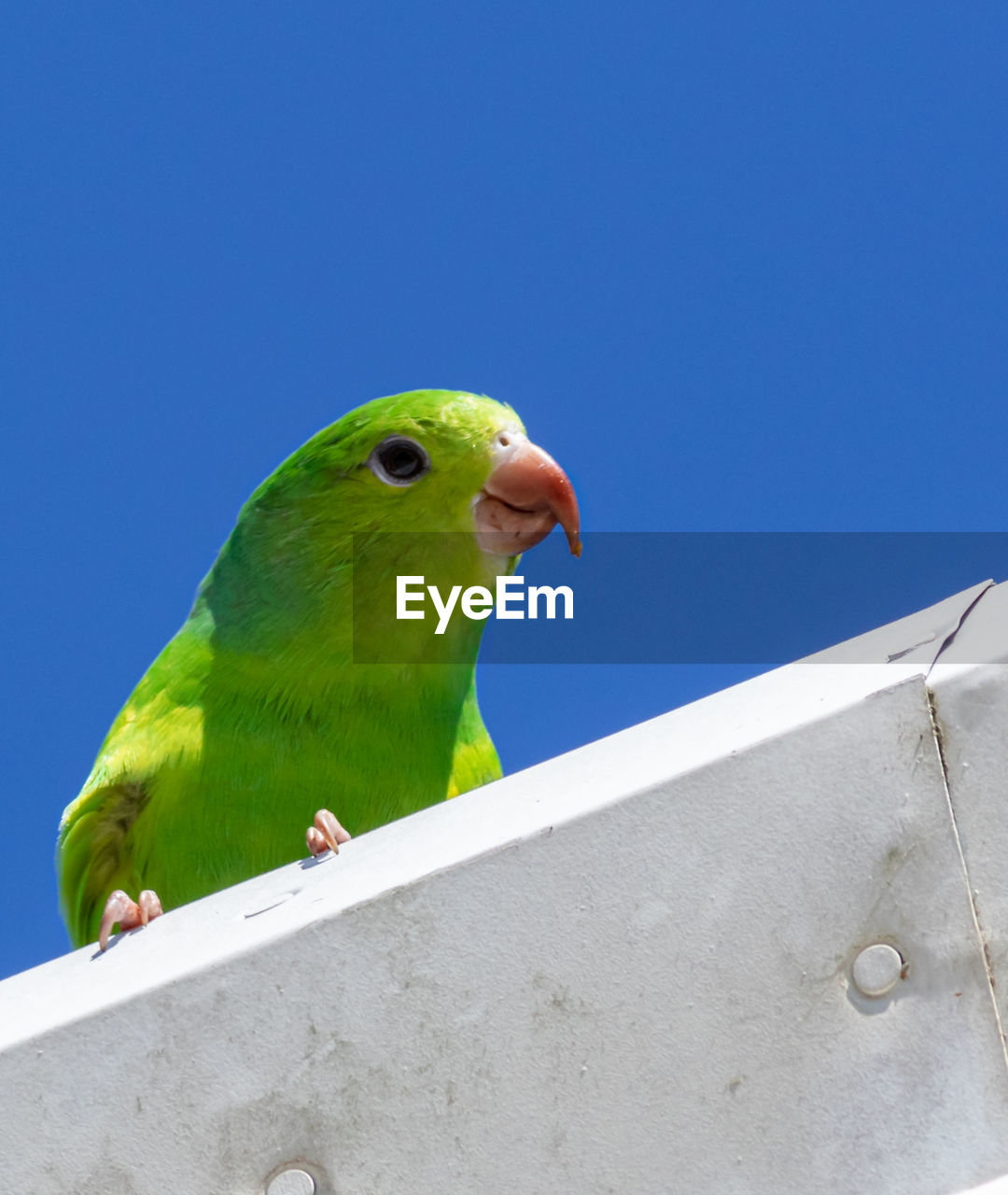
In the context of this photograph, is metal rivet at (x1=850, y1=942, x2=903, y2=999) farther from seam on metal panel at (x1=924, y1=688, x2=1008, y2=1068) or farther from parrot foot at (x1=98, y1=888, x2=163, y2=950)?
parrot foot at (x1=98, y1=888, x2=163, y2=950)

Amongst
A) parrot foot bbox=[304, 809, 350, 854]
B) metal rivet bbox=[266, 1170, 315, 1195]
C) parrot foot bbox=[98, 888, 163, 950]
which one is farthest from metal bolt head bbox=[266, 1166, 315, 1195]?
parrot foot bbox=[304, 809, 350, 854]

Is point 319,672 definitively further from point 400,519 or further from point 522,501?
point 522,501

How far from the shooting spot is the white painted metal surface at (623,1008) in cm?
158

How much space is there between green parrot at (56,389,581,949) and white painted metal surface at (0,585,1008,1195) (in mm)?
2557

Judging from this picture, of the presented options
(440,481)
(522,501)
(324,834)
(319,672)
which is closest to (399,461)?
(440,481)

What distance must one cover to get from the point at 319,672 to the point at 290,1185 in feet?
9.98

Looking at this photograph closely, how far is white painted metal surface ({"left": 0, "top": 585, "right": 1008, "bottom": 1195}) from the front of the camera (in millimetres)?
1583

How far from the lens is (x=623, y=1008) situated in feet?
5.38

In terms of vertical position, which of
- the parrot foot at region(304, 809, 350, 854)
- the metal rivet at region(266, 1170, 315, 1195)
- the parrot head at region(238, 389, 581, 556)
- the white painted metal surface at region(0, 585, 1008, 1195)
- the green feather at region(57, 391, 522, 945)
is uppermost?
the parrot head at region(238, 389, 581, 556)

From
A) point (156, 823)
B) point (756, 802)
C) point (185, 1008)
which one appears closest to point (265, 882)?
point (185, 1008)

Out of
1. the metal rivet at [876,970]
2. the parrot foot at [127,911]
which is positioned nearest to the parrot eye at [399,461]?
the parrot foot at [127,911]

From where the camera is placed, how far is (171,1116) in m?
1.58

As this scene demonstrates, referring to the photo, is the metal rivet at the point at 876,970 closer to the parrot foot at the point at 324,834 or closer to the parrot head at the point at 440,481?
the parrot foot at the point at 324,834

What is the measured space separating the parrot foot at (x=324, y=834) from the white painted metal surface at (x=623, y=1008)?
1437mm
